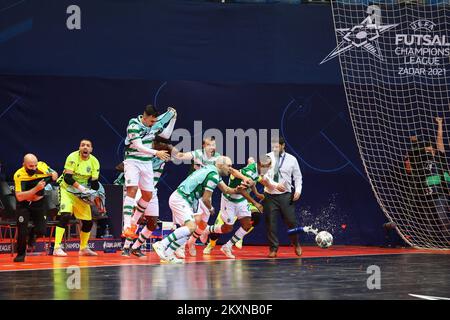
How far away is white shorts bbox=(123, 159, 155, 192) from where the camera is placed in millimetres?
13633

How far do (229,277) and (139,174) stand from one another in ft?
13.6

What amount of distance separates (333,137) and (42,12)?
7172 mm

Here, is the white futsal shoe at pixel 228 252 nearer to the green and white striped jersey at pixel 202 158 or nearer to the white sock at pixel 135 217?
the green and white striped jersey at pixel 202 158

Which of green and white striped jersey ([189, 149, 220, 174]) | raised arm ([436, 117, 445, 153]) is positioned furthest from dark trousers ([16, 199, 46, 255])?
raised arm ([436, 117, 445, 153])

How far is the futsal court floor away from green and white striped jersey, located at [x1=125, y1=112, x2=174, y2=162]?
1.75 meters

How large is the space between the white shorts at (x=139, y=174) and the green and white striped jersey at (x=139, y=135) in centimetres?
9

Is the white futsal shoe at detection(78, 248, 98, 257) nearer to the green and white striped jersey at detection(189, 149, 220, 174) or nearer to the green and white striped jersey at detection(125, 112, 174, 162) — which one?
the green and white striped jersey at detection(125, 112, 174, 162)

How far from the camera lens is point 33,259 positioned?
44.4 feet

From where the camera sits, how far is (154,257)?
45.7ft

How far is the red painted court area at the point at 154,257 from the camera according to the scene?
39.8ft

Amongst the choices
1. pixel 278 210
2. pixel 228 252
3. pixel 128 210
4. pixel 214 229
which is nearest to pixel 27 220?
pixel 128 210

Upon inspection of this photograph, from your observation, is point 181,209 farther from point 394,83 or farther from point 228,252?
point 394,83
